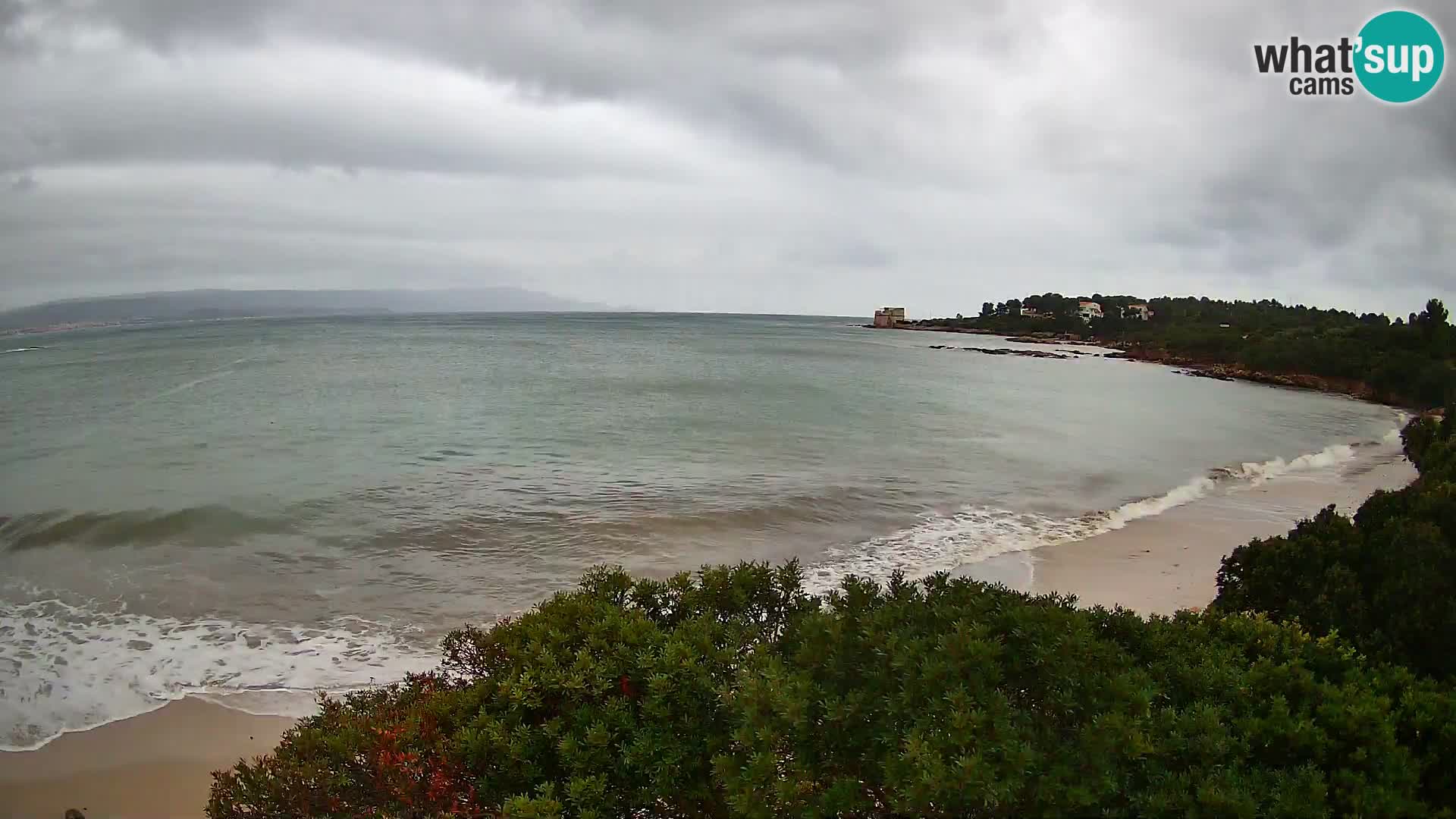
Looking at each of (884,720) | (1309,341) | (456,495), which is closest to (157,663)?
(456,495)

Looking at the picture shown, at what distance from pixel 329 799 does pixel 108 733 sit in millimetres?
5172

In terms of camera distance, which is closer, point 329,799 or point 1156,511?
point 329,799

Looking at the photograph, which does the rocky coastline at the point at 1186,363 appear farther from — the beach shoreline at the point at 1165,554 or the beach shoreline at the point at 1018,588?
the beach shoreline at the point at 1165,554

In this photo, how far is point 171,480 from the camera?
17.7 m

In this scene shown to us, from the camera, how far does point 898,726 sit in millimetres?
3361

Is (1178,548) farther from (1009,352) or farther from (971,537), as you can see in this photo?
(1009,352)

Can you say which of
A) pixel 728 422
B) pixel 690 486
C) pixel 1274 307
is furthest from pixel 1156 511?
pixel 1274 307

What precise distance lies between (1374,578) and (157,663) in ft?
39.2

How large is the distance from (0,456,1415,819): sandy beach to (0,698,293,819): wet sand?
0.03ft

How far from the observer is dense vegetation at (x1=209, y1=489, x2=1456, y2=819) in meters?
3.06

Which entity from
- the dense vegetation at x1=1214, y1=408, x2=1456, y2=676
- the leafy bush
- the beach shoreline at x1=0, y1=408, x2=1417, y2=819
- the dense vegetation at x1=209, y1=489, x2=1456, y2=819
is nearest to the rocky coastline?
the beach shoreline at x1=0, y1=408, x2=1417, y2=819

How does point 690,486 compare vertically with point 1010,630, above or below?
below

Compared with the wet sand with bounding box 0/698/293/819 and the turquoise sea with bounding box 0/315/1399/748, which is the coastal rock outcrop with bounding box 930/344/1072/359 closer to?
the turquoise sea with bounding box 0/315/1399/748

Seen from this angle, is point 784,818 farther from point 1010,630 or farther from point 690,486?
point 690,486
